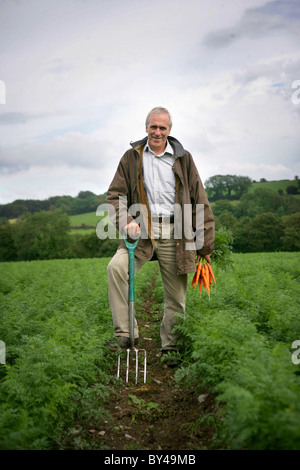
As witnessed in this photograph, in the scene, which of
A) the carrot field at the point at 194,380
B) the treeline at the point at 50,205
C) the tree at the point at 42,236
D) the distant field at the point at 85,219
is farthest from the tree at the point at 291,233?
the carrot field at the point at 194,380

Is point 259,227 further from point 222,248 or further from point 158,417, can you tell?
point 158,417

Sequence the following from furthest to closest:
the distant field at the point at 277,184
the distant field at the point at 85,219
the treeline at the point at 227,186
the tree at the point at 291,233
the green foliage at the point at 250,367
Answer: the distant field at the point at 85,219
the distant field at the point at 277,184
the treeline at the point at 227,186
the tree at the point at 291,233
the green foliage at the point at 250,367

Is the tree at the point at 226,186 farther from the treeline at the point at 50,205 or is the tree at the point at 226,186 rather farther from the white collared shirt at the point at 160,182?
the white collared shirt at the point at 160,182

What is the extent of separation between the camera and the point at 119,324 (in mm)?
5359

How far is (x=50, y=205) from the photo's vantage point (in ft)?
290

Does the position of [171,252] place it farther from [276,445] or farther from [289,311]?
[276,445]

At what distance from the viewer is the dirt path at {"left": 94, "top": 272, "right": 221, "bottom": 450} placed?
3.37 m

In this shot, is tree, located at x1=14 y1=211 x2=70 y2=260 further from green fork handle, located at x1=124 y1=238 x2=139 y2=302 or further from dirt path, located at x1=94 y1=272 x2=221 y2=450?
dirt path, located at x1=94 y1=272 x2=221 y2=450

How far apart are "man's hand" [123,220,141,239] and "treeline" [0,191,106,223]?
70.3m

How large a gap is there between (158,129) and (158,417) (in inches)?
147

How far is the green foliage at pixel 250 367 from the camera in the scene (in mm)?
2547

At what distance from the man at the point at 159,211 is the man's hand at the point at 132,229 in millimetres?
52

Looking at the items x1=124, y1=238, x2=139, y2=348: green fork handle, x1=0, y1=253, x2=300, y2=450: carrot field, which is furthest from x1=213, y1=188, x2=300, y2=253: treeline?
x1=0, y1=253, x2=300, y2=450: carrot field

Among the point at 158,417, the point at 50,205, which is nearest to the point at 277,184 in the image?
the point at 50,205
